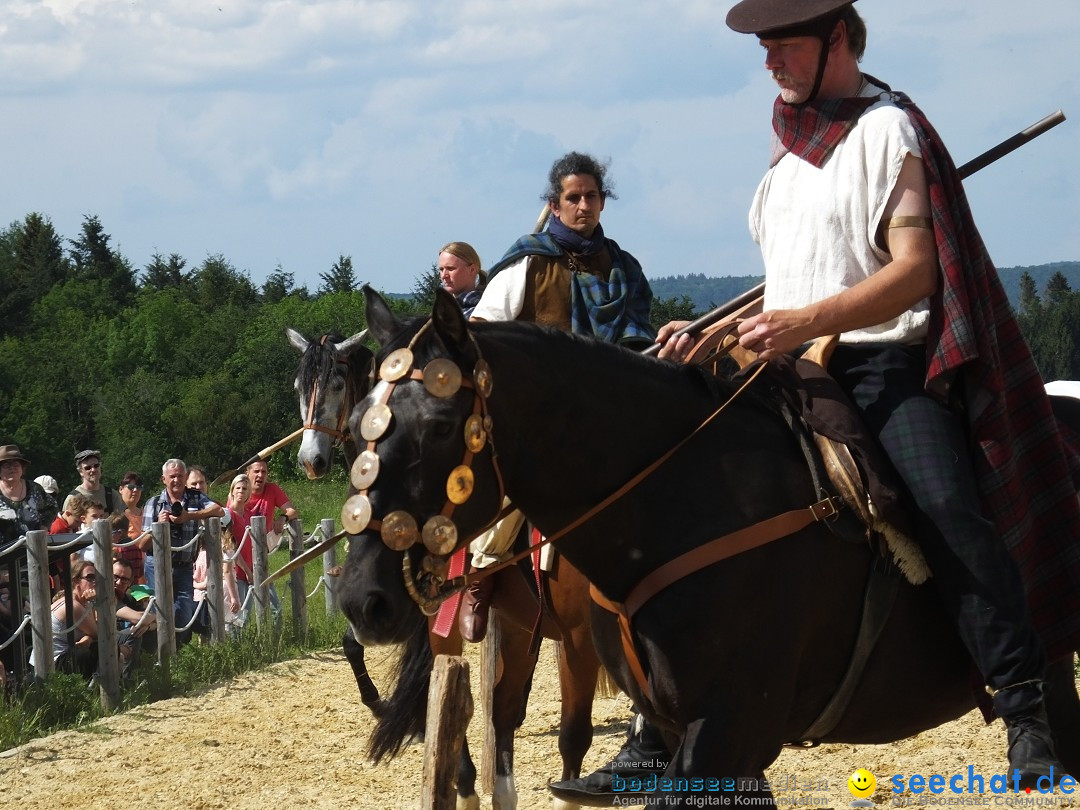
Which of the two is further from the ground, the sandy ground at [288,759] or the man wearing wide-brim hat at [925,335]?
the man wearing wide-brim hat at [925,335]

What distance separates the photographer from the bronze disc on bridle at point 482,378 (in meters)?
3.30

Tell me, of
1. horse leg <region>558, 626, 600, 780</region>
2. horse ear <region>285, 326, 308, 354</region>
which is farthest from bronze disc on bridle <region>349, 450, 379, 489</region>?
horse ear <region>285, 326, 308, 354</region>

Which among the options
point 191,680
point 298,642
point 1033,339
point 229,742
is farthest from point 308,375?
point 1033,339

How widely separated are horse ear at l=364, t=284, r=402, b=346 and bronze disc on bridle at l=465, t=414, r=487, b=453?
15.3 inches

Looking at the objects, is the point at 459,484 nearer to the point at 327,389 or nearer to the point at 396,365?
the point at 396,365

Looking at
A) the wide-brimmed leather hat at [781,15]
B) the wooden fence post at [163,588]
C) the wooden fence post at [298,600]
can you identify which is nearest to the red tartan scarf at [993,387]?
the wide-brimmed leather hat at [781,15]

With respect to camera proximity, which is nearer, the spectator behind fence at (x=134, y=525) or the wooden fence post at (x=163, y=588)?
the wooden fence post at (x=163, y=588)

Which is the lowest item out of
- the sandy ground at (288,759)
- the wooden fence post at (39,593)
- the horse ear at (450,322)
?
the sandy ground at (288,759)

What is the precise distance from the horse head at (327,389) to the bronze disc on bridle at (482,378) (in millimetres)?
4389

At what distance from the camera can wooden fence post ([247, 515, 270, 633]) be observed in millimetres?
12297

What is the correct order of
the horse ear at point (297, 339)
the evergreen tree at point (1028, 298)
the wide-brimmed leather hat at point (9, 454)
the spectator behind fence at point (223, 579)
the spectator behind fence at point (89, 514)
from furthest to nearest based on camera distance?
1. the evergreen tree at point (1028, 298)
2. the spectator behind fence at point (223, 579)
3. the spectator behind fence at point (89, 514)
4. the wide-brimmed leather hat at point (9, 454)
5. the horse ear at point (297, 339)

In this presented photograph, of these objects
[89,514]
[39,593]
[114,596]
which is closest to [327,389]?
[39,593]

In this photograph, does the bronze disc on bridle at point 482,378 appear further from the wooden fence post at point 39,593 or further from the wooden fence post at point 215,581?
the wooden fence post at point 215,581

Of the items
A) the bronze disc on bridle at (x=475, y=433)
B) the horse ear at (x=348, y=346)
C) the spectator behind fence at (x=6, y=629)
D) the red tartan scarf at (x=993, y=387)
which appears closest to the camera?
the bronze disc on bridle at (x=475, y=433)
